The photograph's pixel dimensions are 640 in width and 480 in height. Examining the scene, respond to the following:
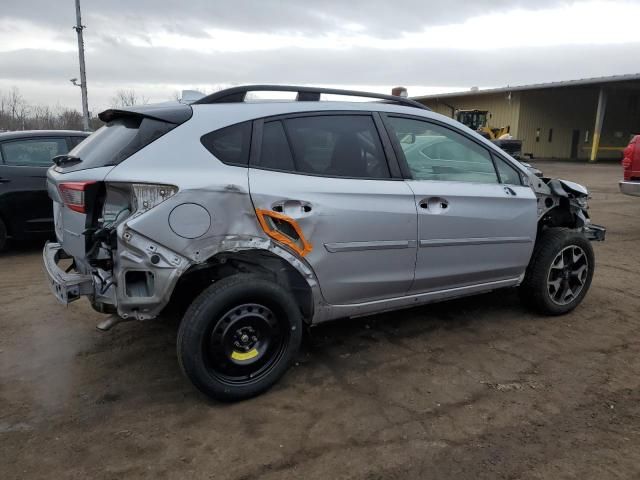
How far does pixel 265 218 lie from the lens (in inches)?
118

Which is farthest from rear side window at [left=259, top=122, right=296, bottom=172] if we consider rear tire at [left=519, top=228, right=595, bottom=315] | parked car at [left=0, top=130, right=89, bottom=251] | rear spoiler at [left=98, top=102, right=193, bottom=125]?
parked car at [left=0, top=130, right=89, bottom=251]

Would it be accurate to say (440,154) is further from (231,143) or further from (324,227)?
(231,143)

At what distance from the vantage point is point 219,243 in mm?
2910

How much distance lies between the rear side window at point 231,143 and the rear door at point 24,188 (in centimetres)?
442

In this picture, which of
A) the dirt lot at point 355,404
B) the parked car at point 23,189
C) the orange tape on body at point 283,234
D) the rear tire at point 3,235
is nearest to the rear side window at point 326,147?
the orange tape on body at point 283,234

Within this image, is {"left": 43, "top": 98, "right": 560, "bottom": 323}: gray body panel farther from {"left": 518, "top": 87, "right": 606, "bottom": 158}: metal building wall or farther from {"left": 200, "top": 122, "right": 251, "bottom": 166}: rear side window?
{"left": 518, "top": 87, "right": 606, "bottom": 158}: metal building wall

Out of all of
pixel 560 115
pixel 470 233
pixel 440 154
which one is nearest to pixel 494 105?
pixel 560 115

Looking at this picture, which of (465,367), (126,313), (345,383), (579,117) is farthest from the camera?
(579,117)

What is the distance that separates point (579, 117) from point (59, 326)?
122ft

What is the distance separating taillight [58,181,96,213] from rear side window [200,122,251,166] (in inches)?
27.5

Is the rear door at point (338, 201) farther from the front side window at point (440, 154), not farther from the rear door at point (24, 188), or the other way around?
the rear door at point (24, 188)

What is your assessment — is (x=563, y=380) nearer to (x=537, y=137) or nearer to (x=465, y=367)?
(x=465, y=367)

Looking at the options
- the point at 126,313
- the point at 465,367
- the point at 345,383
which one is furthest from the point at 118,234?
the point at 465,367

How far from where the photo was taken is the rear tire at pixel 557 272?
168 inches
